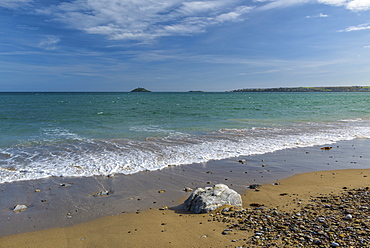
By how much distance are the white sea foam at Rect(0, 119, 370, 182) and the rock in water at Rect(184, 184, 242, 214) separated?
4.01 m

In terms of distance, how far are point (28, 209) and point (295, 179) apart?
8453mm

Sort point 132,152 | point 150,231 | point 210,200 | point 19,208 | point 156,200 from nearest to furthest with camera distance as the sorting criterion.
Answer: point 150,231, point 210,200, point 19,208, point 156,200, point 132,152

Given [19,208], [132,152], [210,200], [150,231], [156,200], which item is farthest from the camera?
[132,152]

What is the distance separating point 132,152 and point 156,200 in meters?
5.77

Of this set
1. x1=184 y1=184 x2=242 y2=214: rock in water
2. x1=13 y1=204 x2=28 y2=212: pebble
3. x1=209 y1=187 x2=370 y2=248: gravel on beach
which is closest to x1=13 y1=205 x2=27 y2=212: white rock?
x1=13 y1=204 x2=28 y2=212: pebble

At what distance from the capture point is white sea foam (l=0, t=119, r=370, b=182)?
401 inches

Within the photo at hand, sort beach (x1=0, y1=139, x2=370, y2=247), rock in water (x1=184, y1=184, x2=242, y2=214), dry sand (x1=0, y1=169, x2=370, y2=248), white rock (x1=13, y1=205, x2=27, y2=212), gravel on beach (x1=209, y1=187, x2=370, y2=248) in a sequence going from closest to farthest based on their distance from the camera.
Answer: gravel on beach (x1=209, y1=187, x2=370, y2=248) < dry sand (x1=0, y1=169, x2=370, y2=248) < beach (x1=0, y1=139, x2=370, y2=247) < rock in water (x1=184, y1=184, x2=242, y2=214) < white rock (x1=13, y1=205, x2=27, y2=212)

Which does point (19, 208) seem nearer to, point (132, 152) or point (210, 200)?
point (210, 200)

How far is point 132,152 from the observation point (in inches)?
504

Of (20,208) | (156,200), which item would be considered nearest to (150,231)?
(156,200)

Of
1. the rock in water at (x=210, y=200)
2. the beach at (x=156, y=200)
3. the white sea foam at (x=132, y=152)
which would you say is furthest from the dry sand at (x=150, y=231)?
the white sea foam at (x=132, y=152)

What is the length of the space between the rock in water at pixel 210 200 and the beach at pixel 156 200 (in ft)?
0.71

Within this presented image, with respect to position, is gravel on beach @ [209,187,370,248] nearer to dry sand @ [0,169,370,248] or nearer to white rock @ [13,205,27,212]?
dry sand @ [0,169,370,248]

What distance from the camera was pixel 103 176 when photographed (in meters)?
9.47
